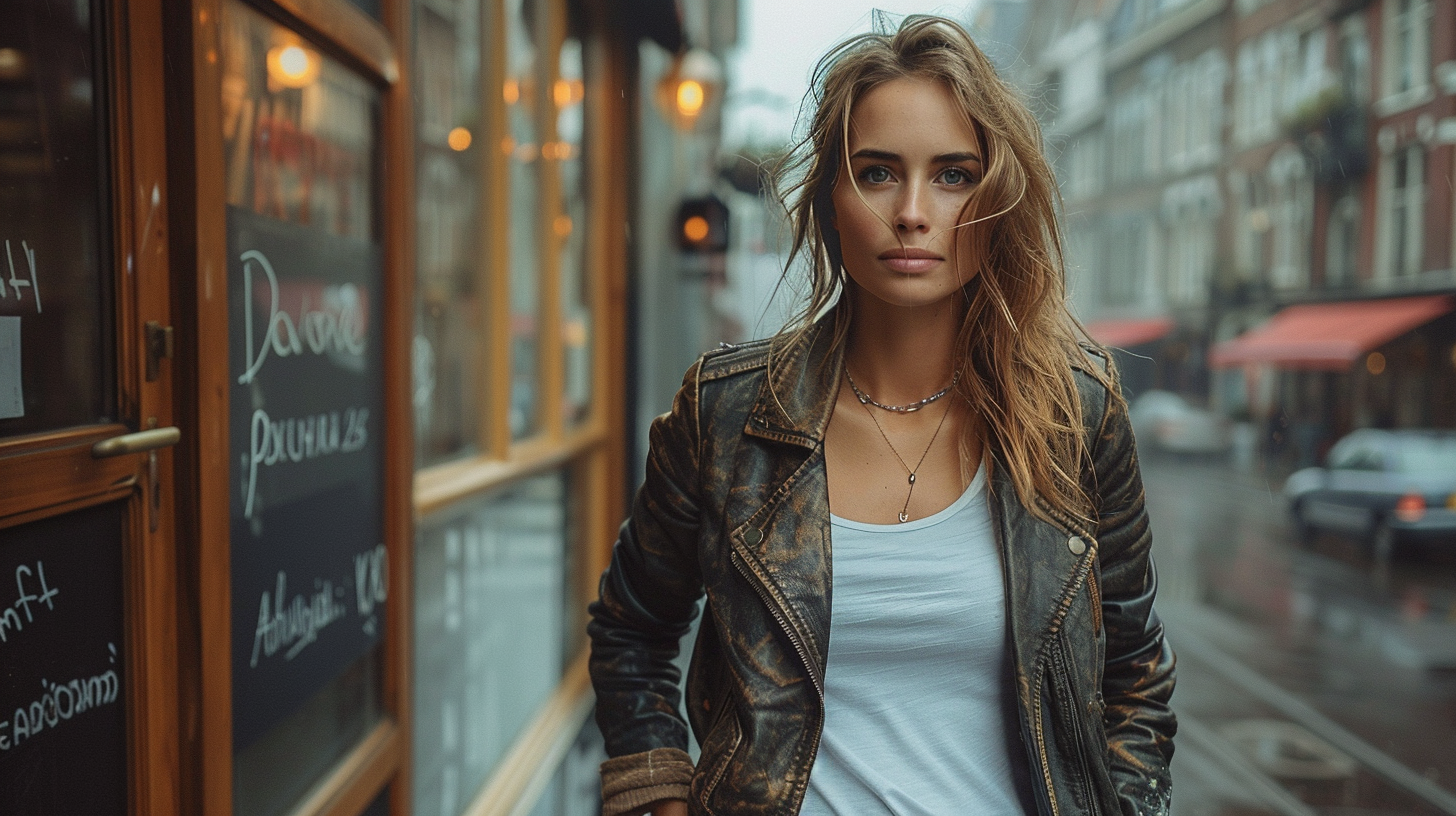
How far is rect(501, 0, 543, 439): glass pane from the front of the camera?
4043mm

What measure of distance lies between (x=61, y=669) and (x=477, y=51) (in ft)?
9.37

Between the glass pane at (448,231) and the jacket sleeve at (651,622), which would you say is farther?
the glass pane at (448,231)

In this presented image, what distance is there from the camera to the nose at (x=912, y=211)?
1.34 meters

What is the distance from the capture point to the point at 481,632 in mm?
3648

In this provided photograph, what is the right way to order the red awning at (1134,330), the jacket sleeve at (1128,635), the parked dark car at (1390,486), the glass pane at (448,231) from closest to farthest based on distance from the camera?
the jacket sleeve at (1128,635) → the glass pane at (448,231) → the parked dark car at (1390,486) → the red awning at (1134,330)

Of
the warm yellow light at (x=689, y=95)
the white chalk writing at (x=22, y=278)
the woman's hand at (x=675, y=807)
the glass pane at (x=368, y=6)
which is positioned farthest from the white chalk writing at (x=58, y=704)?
the warm yellow light at (x=689, y=95)

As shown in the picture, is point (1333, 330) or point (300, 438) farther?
point (1333, 330)

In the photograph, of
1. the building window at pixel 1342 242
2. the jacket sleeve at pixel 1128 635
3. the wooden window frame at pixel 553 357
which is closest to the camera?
the jacket sleeve at pixel 1128 635

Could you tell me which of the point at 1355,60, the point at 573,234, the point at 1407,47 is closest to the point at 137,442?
the point at 573,234

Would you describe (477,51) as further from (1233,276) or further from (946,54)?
(1233,276)

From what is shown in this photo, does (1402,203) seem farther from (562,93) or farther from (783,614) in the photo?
(783,614)

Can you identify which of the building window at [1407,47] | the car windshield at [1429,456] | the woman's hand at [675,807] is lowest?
the car windshield at [1429,456]

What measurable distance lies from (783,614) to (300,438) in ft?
3.25

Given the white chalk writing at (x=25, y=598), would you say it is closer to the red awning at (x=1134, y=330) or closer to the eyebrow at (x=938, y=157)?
the eyebrow at (x=938, y=157)
